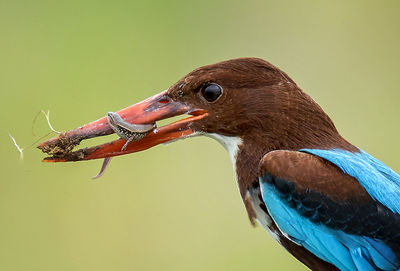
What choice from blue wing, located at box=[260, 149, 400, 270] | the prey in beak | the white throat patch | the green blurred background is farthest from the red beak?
the green blurred background

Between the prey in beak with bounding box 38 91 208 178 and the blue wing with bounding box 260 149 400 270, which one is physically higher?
the prey in beak with bounding box 38 91 208 178

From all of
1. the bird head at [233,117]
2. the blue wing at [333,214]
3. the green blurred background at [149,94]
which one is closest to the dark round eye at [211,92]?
the bird head at [233,117]

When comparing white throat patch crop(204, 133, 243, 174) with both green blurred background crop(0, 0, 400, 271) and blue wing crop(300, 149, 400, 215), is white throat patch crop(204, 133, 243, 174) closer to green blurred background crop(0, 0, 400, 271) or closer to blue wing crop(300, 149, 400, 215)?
blue wing crop(300, 149, 400, 215)

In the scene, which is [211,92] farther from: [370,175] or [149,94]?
[149,94]

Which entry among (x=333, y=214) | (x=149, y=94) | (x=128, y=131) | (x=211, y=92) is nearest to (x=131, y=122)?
(x=128, y=131)

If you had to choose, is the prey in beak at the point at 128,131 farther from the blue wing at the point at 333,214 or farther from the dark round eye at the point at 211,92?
the blue wing at the point at 333,214
